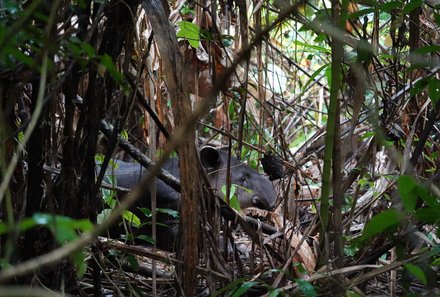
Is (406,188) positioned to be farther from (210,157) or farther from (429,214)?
(210,157)

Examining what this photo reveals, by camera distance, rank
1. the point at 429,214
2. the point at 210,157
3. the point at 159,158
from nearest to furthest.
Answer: the point at 159,158 → the point at 429,214 → the point at 210,157

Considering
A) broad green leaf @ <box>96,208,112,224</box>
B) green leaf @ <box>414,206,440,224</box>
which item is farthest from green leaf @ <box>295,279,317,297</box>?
broad green leaf @ <box>96,208,112,224</box>

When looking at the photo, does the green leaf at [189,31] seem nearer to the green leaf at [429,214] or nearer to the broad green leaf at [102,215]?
the broad green leaf at [102,215]

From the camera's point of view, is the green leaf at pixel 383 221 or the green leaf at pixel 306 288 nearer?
the green leaf at pixel 383 221

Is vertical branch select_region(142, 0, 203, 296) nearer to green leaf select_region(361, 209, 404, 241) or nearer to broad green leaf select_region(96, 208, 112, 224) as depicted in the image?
green leaf select_region(361, 209, 404, 241)

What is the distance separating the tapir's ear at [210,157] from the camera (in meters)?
5.16

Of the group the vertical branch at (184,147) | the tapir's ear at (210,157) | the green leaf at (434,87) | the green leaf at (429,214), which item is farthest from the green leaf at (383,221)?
the tapir's ear at (210,157)

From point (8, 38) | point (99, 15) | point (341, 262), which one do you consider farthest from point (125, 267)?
point (8, 38)

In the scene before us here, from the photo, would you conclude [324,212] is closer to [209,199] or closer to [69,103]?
[209,199]

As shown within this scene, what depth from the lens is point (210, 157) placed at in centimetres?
523

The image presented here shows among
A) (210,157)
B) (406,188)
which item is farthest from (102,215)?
(210,157)

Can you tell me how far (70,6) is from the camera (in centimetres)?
170

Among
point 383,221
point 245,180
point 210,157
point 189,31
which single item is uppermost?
point 189,31

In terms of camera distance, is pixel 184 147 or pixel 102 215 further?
pixel 102 215
